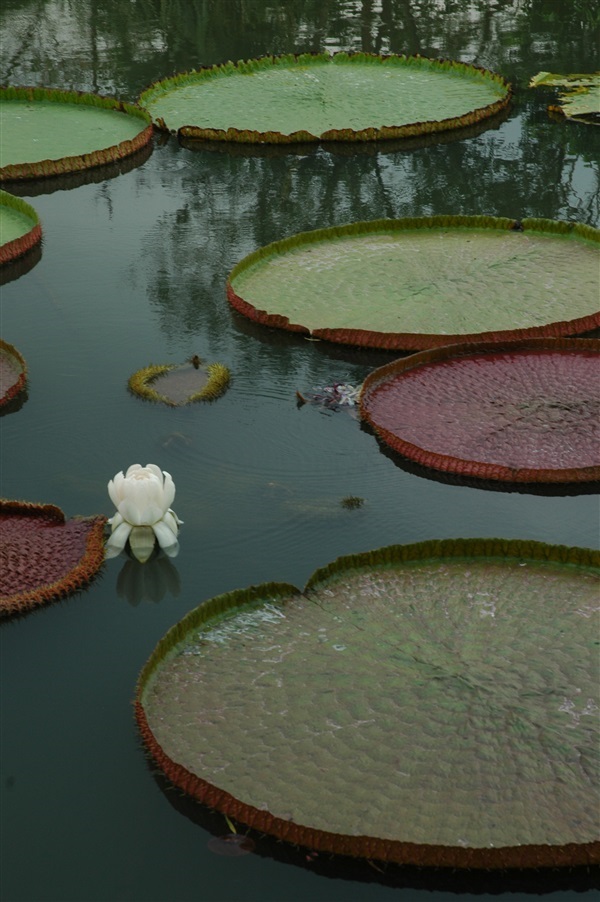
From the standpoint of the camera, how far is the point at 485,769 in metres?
2.12

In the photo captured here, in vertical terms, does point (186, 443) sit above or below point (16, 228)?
below

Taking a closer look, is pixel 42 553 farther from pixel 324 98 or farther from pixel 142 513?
pixel 324 98

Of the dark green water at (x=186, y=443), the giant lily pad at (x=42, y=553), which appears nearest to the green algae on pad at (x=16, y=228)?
the dark green water at (x=186, y=443)

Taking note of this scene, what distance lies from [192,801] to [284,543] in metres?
0.88

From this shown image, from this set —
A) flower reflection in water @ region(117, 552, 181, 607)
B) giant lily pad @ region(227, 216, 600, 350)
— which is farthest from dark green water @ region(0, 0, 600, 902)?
giant lily pad @ region(227, 216, 600, 350)

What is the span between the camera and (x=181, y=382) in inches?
149

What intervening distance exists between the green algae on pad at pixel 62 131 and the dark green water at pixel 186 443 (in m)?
0.21

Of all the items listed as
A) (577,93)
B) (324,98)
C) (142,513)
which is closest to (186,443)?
(142,513)

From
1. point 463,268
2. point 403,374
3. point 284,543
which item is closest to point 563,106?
point 463,268

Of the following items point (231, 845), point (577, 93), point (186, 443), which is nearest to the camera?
point (231, 845)

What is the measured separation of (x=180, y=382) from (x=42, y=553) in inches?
43.0

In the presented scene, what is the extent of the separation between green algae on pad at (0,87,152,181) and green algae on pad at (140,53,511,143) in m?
0.23

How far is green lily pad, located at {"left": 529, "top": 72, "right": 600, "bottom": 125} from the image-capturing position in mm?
6348

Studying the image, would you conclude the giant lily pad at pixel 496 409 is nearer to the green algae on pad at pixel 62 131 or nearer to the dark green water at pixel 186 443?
the dark green water at pixel 186 443
